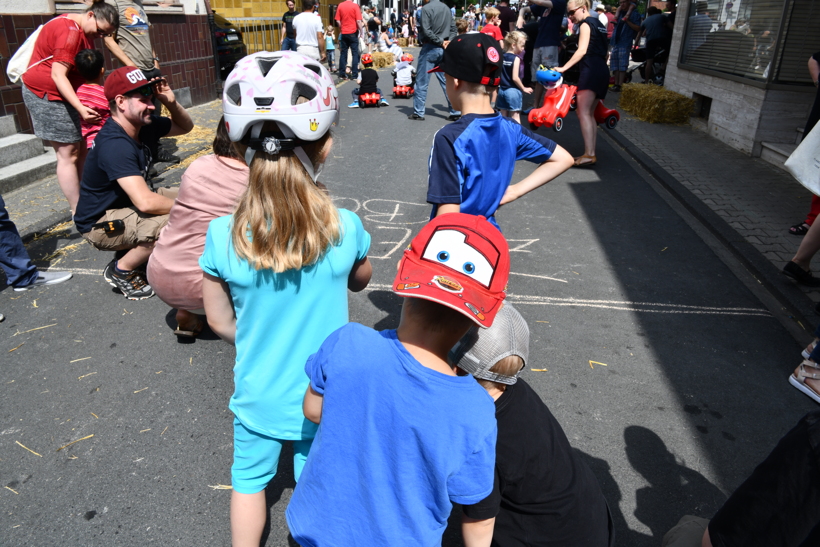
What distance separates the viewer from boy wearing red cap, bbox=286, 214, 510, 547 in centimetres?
141

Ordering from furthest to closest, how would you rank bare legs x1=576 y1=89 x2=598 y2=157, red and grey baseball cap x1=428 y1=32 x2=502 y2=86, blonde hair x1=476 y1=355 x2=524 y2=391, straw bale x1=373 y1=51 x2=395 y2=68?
1. straw bale x1=373 y1=51 x2=395 y2=68
2. bare legs x1=576 y1=89 x2=598 y2=157
3. red and grey baseball cap x1=428 y1=32 x2=502 y2=86
4. blonde hair x1=476 y1=355 x2=524 y2=391

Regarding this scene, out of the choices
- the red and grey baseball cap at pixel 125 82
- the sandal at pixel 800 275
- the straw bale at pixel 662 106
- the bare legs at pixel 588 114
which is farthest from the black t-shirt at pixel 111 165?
the straw bale at pixel 662 106

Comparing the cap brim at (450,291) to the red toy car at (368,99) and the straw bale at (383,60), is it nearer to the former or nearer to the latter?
the red toy car at (368,99)

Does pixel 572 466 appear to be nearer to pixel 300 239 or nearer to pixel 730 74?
pixel 300 239

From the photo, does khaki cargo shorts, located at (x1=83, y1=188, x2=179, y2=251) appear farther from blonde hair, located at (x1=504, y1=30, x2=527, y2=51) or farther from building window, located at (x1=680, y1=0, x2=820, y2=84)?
building window, located at (x1=680, y1=0, x2=820, y2=84)

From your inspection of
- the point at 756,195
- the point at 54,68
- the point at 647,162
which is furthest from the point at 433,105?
the point at 54,68

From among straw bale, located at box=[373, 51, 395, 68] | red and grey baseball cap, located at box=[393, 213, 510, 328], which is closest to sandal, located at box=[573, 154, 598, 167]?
red and grey baseball cap, located at box=[393, 213, 510, 328]

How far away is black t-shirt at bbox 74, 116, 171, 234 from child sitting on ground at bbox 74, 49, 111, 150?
5.57 feet

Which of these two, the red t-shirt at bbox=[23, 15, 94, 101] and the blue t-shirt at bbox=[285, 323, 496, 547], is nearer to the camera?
the blue t-shirt at bbox=[285, 323, 496, 547]

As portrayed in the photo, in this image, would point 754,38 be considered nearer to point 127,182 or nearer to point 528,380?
point 528,380

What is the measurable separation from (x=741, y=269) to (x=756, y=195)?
8.02ft

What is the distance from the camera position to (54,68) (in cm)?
553

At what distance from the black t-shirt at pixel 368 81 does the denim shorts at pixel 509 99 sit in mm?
3294

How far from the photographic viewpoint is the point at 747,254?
17.9 feet
